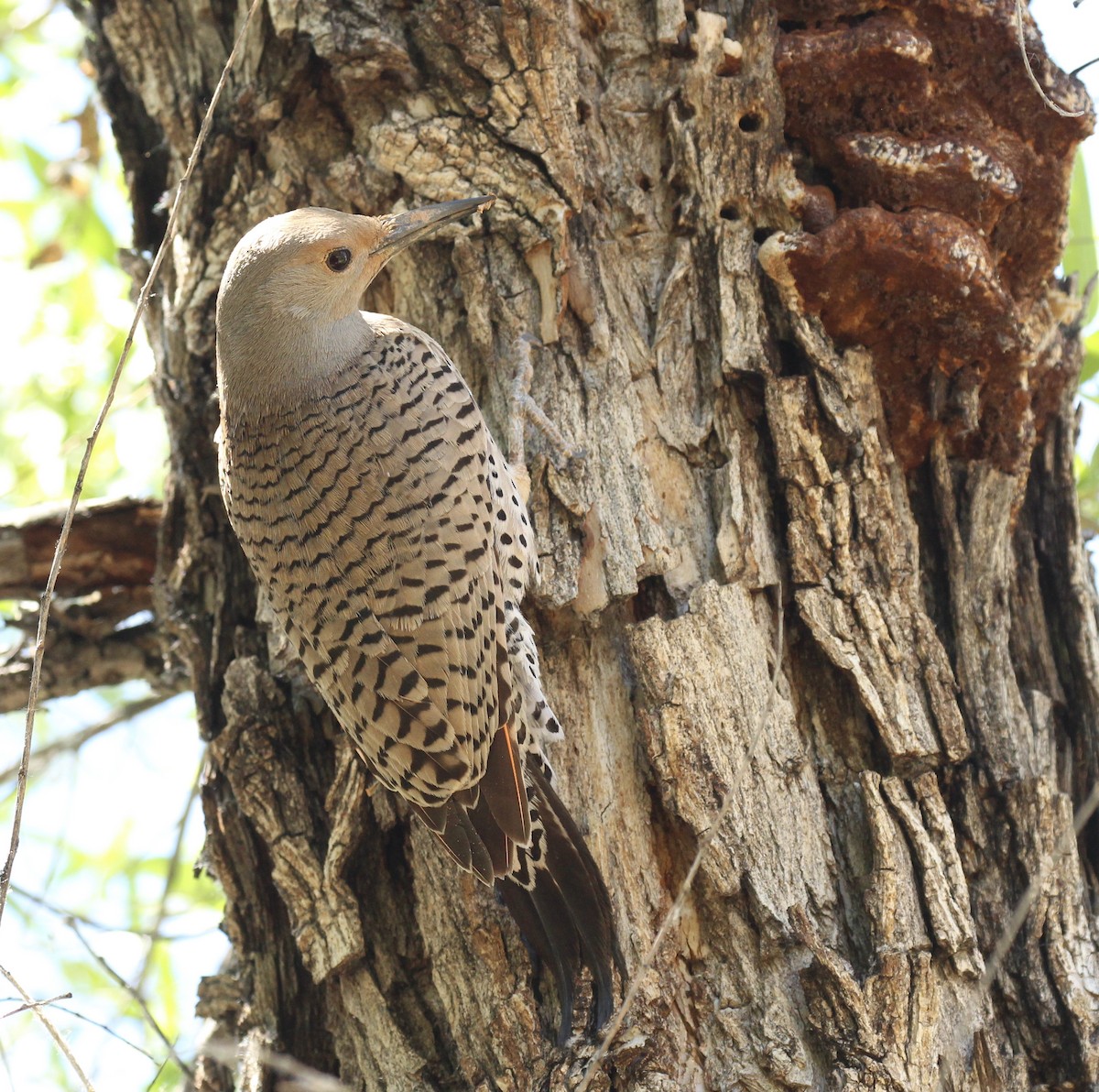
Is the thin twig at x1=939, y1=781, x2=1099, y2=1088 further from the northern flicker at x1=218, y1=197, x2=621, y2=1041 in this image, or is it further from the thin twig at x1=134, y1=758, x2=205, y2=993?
the thin twig at x1=134, y1=758, x2=205, y2=993

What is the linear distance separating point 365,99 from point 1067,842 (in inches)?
101

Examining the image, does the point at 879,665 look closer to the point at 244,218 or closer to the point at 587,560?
the point at 587,560

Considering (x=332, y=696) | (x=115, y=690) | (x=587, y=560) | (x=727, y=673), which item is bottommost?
(x=727, y=673)

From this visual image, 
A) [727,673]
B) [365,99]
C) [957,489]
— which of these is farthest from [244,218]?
[957,489]

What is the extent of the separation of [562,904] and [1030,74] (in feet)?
7.25

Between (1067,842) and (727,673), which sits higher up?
(727,673)

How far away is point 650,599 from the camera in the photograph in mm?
2928

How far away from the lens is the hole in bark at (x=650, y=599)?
2904mm

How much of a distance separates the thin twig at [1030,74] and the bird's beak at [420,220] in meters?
1.33

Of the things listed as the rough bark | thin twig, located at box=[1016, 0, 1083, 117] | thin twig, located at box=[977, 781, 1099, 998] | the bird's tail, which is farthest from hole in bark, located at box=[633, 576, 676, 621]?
the rough bark

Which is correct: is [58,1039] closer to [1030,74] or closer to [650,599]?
[650,599]

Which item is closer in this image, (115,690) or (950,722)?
(950,722)

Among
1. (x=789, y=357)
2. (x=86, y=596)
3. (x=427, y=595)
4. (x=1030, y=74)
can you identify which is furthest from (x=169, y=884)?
(x=1030, y=74)

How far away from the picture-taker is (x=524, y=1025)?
2551 millimetres
